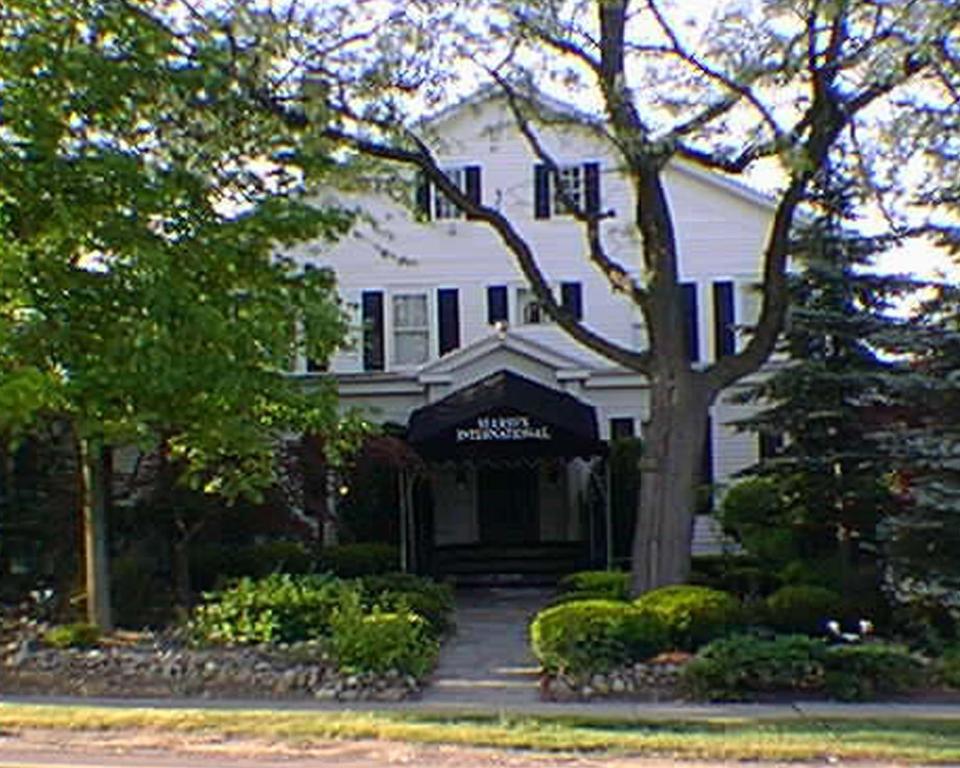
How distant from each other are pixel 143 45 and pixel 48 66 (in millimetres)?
1077

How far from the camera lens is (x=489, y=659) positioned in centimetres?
1462

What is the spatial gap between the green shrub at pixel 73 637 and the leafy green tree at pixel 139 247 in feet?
2.24

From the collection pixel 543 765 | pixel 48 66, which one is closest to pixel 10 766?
pixel 543 765

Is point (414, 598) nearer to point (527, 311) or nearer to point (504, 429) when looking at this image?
point (504, 429)

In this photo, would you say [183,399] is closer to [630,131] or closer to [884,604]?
[630,131]

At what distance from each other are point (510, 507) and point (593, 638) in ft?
44.0

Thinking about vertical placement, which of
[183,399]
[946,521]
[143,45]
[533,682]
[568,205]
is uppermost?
[143,45]

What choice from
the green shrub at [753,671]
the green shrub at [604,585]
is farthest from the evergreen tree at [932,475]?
the green shrub at [604,585]

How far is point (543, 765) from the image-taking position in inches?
349

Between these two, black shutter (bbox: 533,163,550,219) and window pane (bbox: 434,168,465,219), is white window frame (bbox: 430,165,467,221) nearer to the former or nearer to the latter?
window pane (bbox: 434,168,465,219)

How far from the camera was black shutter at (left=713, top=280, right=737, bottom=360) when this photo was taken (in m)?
26.0

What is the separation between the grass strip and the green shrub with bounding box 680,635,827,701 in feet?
4.06

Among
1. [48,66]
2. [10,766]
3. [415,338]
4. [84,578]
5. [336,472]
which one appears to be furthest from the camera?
[415,338]

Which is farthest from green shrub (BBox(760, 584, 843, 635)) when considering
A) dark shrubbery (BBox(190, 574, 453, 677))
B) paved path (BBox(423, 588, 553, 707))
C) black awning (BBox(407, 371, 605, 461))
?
black awning (BBox(407, 371, 605, 461))
